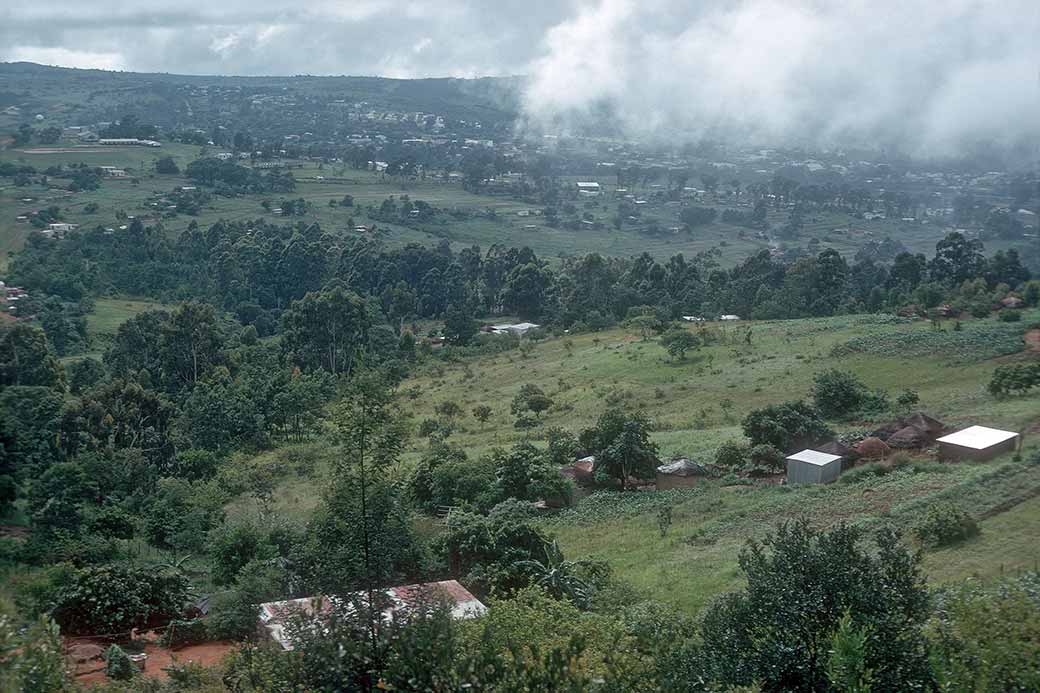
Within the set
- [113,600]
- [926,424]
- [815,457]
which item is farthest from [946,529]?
[113,600]

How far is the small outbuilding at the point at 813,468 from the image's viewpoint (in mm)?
20297

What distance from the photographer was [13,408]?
97.1ft

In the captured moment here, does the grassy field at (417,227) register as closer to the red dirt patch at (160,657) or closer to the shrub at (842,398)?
the shrub at (842,398)

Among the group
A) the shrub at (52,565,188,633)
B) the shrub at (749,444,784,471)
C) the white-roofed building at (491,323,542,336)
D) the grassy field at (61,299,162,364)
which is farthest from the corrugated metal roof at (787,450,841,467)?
the grassy field at (61,299,162,364)

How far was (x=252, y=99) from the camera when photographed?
507 feet

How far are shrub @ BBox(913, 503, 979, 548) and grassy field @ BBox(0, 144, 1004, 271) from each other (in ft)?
181

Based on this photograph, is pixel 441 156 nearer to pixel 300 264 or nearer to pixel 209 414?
pixel 300 264

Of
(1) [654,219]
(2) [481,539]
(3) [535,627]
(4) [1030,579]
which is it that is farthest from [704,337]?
(1) [654,219]

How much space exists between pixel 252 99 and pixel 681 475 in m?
147

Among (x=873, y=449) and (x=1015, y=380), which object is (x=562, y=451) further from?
(x=1015, y=380)

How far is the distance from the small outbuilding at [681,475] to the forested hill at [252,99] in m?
113

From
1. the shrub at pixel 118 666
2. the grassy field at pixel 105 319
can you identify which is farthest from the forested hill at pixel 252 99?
the shrub at pixel 118 666

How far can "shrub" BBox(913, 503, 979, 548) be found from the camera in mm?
15258

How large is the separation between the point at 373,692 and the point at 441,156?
111 m
